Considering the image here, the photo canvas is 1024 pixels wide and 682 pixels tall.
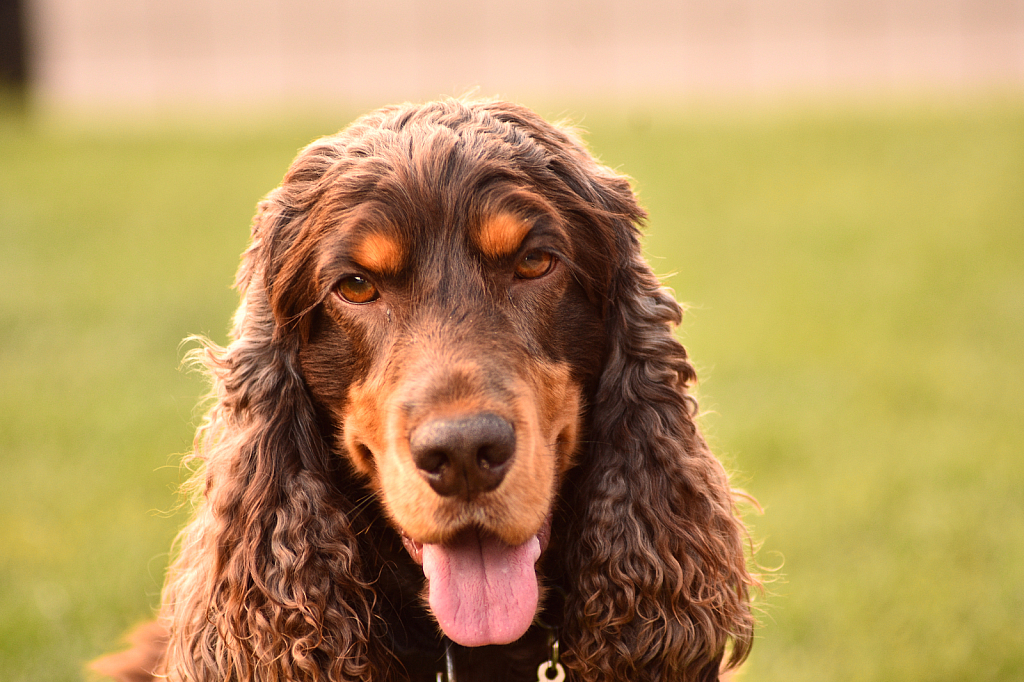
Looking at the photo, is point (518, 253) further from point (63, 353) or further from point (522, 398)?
point (63, 353)

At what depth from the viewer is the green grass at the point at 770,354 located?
4281mm

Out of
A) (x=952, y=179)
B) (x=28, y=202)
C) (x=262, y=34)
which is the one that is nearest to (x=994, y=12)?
(x=952, y=179)

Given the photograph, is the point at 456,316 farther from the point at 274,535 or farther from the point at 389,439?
the point at 274,535

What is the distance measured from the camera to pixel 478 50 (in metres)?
19.9

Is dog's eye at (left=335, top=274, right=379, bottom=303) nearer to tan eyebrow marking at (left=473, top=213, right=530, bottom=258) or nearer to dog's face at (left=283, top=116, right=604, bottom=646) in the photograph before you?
dog's face at (left=283, top=116, right=604, bottom=646)

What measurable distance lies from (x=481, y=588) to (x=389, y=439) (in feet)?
1.53

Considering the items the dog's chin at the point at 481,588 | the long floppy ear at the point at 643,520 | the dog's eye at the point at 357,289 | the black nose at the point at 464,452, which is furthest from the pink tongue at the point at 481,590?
the dog's eye at the point at 357,289

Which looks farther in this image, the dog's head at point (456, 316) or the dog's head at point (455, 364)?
the dog's head at point (455, 364)

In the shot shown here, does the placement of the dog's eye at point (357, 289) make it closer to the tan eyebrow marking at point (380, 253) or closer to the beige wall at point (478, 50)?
the tan eyebrow marking at point (380, 253)

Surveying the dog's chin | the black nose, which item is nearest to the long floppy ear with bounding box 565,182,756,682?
the dog's chin

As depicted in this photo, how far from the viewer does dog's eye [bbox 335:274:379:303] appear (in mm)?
2758

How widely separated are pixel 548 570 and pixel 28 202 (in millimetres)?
11065

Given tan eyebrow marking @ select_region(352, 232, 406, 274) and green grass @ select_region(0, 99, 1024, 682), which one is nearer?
tan eyebrow marking @ select_region(352, 232, 406, 274)

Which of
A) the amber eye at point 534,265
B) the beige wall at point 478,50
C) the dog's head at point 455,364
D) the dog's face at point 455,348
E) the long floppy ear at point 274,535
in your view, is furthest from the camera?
the beige wall at point 478,50
